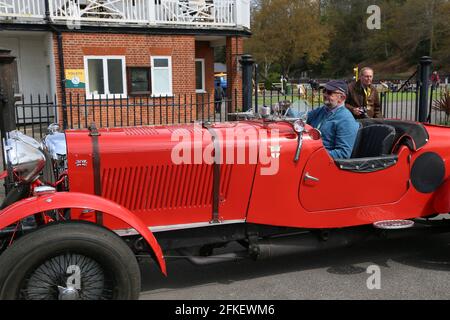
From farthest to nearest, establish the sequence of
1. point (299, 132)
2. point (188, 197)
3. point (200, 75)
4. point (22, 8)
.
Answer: point (200, 75), point (22, 8), point (299, 132), point (188, 197)

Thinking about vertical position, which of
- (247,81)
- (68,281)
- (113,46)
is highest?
(113,46)

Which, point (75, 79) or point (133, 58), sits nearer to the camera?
point (75, 79)

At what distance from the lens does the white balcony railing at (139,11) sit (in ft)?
48.9

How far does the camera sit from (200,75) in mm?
20016

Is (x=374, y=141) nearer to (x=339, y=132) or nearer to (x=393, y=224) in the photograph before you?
(x=339, y=132)

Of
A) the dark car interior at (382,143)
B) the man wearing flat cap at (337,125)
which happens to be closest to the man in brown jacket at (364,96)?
the dark car interior at (382,143)

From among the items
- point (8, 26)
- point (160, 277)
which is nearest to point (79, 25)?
point (8, 26)

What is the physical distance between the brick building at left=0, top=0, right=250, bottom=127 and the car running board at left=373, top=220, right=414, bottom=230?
1117cm

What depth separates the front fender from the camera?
2.93m

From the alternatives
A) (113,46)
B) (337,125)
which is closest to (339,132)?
(337,125)

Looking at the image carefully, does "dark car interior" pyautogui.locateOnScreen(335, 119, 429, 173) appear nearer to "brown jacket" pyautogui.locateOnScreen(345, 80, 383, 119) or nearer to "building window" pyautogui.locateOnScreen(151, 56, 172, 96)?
"brown jacket" pyautogui.locateOnScreen(345, 80, 383, 119)

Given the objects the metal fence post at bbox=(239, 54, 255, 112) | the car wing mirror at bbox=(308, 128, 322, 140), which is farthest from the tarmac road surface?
the metal fence post at bbox=(239, 54, 255, 112)

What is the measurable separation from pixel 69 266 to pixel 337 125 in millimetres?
2521

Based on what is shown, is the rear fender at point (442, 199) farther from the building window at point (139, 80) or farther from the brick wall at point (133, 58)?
the building window at point (139, 80)
